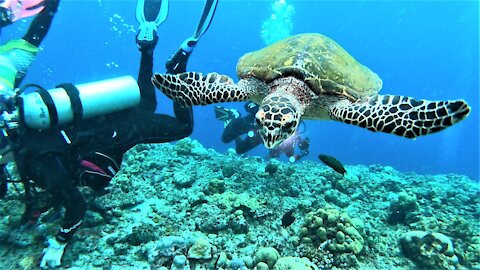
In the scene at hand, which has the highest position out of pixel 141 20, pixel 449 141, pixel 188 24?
pixel 449 141

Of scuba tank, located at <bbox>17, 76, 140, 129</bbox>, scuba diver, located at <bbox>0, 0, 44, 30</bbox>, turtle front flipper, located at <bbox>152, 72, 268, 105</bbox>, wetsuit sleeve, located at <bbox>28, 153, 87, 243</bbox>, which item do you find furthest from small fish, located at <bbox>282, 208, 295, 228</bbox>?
scuba diver, located at <bbox>0, 0, 44, 30</bbox>

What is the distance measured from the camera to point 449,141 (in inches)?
3265

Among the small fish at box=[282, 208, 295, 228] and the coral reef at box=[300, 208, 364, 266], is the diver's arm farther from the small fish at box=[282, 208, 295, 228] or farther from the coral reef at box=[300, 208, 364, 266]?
the coral reef at box=[300, 208, 364, 266]

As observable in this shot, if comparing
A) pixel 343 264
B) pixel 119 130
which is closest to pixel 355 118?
pixel 343 264

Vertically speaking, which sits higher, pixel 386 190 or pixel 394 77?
pixel 394 77

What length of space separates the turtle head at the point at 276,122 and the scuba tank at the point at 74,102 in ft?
9.19

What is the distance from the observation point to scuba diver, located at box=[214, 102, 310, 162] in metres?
9.22

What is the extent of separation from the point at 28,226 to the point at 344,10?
268ft

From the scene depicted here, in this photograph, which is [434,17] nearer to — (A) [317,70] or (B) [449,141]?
(B) [449,141]

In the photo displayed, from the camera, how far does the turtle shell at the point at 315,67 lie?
4.65 metres

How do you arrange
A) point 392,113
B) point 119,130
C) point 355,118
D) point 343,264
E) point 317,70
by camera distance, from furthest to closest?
1. point 119,130
2. point 317,70
3. point 343,264
4. point 355,118
5. point 392,113

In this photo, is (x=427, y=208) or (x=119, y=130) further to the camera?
(x=427, y=208)

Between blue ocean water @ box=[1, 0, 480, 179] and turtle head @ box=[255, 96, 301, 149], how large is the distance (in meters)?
63.8

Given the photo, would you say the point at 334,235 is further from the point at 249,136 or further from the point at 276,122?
the point at 249,136
